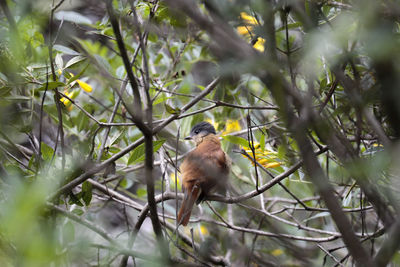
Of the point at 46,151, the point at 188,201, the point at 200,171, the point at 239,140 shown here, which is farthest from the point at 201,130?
the point at 46,151

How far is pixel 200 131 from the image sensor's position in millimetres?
4293

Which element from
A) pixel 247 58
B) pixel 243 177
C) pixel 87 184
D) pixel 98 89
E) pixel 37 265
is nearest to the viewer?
pixel 37 265

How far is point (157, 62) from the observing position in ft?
14.7

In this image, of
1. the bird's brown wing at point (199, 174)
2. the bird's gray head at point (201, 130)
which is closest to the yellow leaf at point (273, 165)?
the bird's brown wing at point (199, 174)

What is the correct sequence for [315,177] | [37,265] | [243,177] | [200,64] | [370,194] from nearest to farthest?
[37,265] < [315,177] < [370,194] < [243,177] < [200,64]

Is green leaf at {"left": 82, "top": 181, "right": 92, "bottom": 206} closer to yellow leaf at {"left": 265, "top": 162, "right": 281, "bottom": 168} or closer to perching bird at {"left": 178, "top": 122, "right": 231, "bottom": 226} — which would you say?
perching bird at {"left": 178, "top": 122, "right": 231, "bottom": 226}

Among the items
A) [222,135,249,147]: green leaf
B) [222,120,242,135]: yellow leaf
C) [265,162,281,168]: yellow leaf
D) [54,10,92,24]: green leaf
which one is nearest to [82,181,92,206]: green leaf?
[222,135,249,147]: green leaf

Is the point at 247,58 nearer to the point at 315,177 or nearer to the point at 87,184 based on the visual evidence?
the point at 315,177

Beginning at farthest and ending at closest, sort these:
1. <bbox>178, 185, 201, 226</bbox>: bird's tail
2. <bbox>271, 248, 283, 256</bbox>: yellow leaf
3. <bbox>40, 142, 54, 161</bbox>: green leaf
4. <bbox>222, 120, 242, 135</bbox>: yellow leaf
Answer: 1. <bbox>222, 120, 242, 135</bbox>: yellow leaf
2. <bbox>271, 248, 283, 256</bbox>: yellow leaf
3. <bbox>178, 185, 201, 226</bbox>: bird's tail
4. <bbox>40, 142, 54, 161</bbox>: green leaf

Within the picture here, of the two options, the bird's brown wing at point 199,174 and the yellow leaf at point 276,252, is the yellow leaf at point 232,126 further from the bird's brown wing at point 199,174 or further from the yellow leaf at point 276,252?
the yellow leaf at point 276,252

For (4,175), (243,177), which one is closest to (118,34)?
(4,175)

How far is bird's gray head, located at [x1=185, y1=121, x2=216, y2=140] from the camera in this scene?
425 cm

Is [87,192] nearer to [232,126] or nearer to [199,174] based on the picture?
[199,174]

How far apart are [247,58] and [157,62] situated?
3.44 meters
